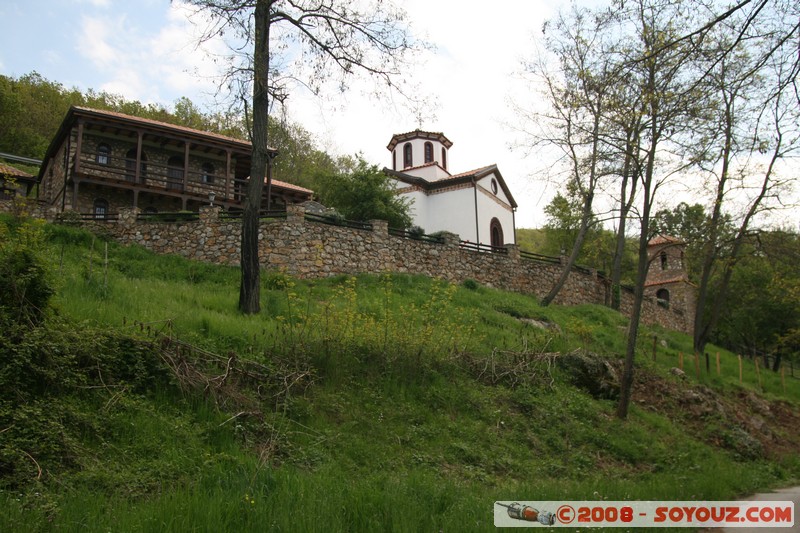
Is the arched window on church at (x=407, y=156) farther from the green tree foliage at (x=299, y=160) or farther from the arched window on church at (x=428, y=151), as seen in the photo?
the green tree foliage at (x=299, y=160)

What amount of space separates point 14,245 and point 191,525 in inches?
212

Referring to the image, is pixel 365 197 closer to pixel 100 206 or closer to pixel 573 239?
pixel 100 206

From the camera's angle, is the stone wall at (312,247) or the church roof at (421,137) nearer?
the stone wall at (312,247)

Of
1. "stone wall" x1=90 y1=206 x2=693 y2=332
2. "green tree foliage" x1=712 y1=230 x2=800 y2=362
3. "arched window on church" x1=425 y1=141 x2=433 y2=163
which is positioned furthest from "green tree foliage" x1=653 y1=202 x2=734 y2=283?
"arched window on church" x1=425 y1=141 x2=433 y2=163

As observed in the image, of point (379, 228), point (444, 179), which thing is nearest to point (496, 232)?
point (444, 179)

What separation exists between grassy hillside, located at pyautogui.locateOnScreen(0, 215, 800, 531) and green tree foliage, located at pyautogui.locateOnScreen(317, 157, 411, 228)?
10.7 meters

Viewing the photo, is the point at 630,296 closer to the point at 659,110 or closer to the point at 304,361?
the point at 659,110

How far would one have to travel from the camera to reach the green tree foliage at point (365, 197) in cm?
2589

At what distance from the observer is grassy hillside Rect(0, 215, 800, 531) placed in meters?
5.82

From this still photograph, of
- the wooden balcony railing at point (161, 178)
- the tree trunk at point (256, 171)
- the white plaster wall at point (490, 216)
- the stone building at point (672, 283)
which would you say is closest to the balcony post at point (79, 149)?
the wooden balcony railing at point (161, 178)

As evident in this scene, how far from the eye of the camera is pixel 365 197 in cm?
2627

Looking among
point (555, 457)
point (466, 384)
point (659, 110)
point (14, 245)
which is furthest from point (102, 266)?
point (659, 110)

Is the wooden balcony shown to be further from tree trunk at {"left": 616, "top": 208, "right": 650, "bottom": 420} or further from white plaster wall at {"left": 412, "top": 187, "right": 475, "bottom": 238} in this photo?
tree trunk at {"left": 616, "top": 208, "right": 650, "bottom": 420}

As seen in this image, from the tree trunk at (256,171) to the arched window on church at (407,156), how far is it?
75.8ft
